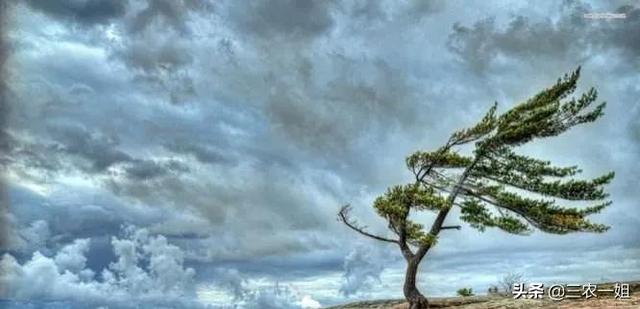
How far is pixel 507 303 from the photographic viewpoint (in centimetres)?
2636

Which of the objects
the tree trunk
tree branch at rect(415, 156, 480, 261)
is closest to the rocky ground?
the tree trunk

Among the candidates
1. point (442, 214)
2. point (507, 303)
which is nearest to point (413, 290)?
point (442, 214)

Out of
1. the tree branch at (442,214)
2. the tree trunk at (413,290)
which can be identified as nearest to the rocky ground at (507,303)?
the tree trunk at (413,290)

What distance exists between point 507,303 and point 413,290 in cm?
403

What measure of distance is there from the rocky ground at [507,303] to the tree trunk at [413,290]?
760mm

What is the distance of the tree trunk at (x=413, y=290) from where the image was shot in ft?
94.2

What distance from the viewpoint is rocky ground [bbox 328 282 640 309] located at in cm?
2366

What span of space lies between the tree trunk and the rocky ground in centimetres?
76

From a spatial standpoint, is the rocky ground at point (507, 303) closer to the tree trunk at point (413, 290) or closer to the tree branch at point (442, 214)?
the tree trunk at point (413, 290)

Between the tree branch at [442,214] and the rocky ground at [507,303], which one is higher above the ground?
the tree branch at [442,214]

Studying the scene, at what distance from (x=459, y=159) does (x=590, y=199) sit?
554cm

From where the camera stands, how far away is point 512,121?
29.5m

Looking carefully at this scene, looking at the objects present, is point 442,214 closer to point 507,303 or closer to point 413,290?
point 413,290

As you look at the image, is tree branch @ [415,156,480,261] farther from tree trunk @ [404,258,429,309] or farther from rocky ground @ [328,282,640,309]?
rocky ground @ [328,282,640,309]
